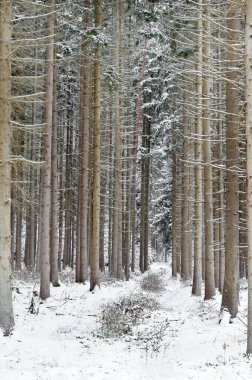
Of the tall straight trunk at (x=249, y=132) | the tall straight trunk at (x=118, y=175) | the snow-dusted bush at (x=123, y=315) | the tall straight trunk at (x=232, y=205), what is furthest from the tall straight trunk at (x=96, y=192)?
the tall straight trunk at (x=249, y=132)

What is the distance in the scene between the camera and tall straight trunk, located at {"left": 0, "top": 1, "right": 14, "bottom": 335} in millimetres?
9031

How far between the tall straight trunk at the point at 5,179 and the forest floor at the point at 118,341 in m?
0.62

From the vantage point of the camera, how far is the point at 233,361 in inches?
304

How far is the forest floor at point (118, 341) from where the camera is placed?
727 centimetres

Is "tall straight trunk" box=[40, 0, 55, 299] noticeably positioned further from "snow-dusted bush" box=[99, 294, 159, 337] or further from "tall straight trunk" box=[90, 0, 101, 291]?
"tall straight trunk" box=[90, 0, 101, 291]

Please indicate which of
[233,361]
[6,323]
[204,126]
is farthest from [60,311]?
[204,126]

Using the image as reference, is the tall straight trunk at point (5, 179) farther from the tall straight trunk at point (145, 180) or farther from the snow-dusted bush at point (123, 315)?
the tall straight trunk at point (145, 180)

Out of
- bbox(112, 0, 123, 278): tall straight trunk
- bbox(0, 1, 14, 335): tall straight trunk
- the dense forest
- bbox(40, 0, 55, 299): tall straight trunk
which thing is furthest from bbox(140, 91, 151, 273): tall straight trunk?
bbox(0, 1, 14, 335): tall straight trunk

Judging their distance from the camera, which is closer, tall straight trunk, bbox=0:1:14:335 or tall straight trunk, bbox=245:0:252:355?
tall straight trunk, bbox=245:0:252:355

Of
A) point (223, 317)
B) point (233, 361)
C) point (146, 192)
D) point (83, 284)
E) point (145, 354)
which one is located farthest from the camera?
point (146, 192)

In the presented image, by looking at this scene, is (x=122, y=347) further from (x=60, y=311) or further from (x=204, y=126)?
(x=204, y=126)

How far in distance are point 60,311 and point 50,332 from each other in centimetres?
212

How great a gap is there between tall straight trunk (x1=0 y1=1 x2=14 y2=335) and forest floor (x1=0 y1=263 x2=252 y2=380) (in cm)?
62

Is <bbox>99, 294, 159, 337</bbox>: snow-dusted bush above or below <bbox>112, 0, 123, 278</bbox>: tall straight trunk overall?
below
